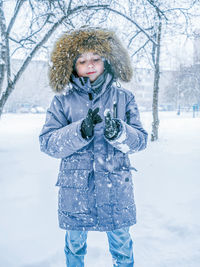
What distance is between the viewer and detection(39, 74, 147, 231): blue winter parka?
1.45 meters

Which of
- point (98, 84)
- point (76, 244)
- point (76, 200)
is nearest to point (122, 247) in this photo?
point (76, 244)

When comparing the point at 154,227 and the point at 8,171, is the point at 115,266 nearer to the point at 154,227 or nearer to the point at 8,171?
the point at 154,227

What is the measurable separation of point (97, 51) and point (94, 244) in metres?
1.76

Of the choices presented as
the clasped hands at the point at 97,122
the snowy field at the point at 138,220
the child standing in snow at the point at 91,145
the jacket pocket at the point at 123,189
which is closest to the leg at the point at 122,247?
the child standing in snow at the point at 91,145

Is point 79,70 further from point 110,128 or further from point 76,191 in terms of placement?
point 76,191

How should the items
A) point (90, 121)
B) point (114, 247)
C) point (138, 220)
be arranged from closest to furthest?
point (90, 121)
point (114, 247)
point (138, 220)

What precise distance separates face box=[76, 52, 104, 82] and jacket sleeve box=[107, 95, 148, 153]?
0.99 feet

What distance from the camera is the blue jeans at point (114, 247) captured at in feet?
5.03

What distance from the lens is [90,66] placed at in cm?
160

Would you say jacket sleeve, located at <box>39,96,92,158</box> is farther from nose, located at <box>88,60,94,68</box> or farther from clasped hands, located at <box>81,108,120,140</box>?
nose, located at <box>88,60,94,68</box>

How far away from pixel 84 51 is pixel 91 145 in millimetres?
683

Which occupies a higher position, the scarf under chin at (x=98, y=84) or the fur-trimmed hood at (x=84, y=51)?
the fur-trimmed hood at (x=84, y=51)

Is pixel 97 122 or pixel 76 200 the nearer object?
pixel 97 122

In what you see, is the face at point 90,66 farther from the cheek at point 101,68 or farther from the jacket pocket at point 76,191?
the jacket pocket at point 76,191
